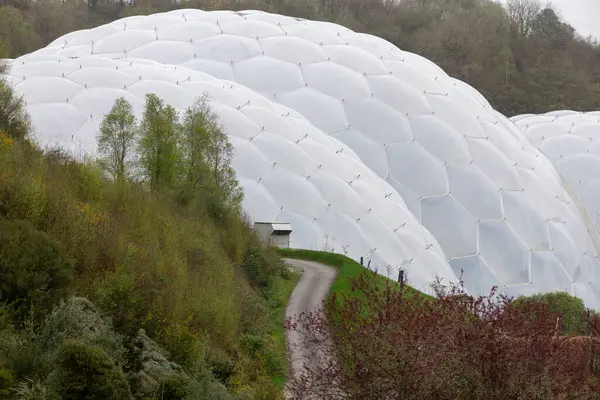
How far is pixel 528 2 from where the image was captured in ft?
350

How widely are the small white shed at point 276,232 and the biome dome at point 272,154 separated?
790 mm

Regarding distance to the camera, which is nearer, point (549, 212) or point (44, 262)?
point (44, 262)

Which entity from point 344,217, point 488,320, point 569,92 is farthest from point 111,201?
point 569,92

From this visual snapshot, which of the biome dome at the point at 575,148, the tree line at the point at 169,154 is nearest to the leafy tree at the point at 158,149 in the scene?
the tree line at the point at 169,154

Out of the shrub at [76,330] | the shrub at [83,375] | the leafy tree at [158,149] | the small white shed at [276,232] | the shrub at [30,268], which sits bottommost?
the shrub at [83,375]

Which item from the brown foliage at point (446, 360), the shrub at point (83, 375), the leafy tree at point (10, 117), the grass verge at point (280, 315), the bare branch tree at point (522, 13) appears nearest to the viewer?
the brown foliage at point (446, 360)

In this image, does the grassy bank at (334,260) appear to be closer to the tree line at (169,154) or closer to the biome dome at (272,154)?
the biome dome at (272,154)

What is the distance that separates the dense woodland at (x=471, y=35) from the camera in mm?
81125

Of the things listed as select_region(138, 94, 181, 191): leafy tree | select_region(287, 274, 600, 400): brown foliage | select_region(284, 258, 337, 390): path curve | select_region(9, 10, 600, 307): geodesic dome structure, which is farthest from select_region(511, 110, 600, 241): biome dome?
select_region(287, 274, 600, 400): brown foliage

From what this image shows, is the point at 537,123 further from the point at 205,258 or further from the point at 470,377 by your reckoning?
the point at 470,377

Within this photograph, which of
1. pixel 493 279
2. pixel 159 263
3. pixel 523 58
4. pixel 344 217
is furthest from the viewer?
pixel 523 58

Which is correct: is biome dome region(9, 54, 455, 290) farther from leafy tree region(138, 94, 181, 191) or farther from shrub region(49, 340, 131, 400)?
shrub region(49, 340, 131, 400)

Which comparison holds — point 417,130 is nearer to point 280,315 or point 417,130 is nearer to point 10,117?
point 280,315

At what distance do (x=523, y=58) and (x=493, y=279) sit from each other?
2357 inches
